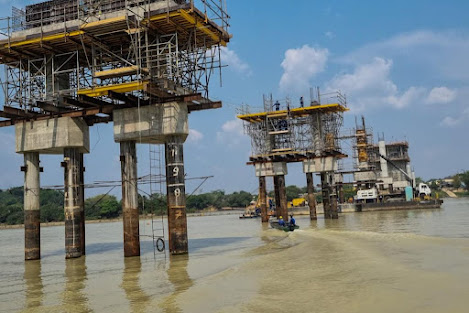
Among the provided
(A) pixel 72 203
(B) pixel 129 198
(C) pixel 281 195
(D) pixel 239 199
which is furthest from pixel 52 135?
(D) pixel 239 199

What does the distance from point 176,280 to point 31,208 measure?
46.7 ft

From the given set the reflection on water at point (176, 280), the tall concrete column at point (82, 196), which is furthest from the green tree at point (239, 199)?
the reflection on water at point (176, 280)

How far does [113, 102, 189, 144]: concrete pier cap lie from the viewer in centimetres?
2334

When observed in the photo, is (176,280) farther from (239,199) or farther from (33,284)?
(239,199)

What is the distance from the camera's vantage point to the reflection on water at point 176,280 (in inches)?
460

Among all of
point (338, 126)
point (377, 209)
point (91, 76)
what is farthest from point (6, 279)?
point (377, 209)

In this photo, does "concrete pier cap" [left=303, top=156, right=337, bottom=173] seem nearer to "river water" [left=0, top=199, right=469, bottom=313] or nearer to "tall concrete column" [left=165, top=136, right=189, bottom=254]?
"river water" [left=0, top=199, right=469, bottom=313]

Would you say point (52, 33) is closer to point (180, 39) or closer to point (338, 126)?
point (180, 39)

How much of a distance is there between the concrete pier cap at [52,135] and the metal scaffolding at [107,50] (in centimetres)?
82

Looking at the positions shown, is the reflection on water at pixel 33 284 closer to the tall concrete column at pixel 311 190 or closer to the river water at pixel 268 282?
the river water at pixel 268 282

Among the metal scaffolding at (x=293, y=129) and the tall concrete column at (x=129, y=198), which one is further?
the metal scaffolding at (x=293, y=129)

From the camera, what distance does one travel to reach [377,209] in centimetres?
7631

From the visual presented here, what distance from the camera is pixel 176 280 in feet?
53.0

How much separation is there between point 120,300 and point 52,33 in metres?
18.0
